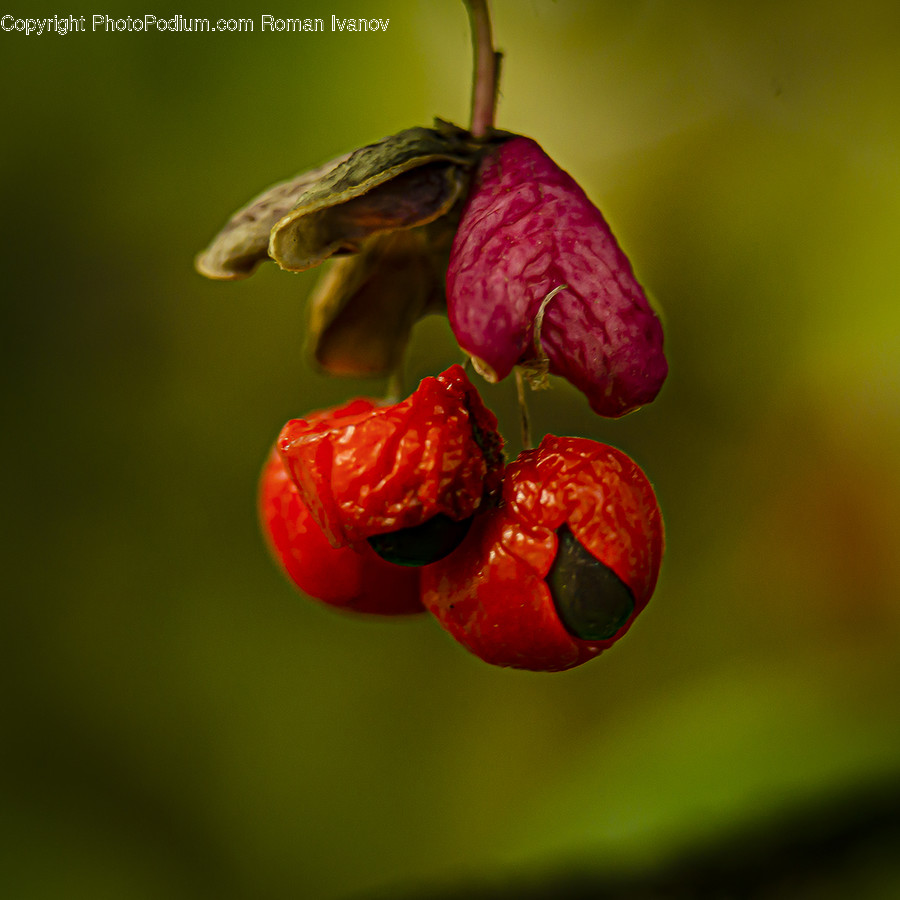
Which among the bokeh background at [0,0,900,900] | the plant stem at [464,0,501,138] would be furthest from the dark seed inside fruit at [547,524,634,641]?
the bokeh background at [0,0,900,900]

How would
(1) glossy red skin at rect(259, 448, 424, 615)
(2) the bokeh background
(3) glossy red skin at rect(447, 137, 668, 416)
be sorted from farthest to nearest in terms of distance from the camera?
(2) the bokeh background
(1) glossy red skin at rect(259, 448, 424, 615)
(3) glossy red skin at rect(447, 137, 668, 416)

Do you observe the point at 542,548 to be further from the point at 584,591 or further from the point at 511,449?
the point at 511,449

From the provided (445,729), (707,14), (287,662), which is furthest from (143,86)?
(445,729)

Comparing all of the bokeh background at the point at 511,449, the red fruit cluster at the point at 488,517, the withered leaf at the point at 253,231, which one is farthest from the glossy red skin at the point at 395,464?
the bokeh background at the point at 511,449

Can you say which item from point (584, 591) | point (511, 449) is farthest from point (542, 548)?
point (511, 449)

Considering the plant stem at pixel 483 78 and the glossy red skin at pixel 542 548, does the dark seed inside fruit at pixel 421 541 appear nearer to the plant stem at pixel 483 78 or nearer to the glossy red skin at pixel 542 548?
the glossy red skin at pixel 542 548

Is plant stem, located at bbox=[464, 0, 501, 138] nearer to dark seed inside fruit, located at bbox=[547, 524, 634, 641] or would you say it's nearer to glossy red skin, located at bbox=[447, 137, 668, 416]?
glossy red skin, located at bbox=[447, 137, 668, 416]
